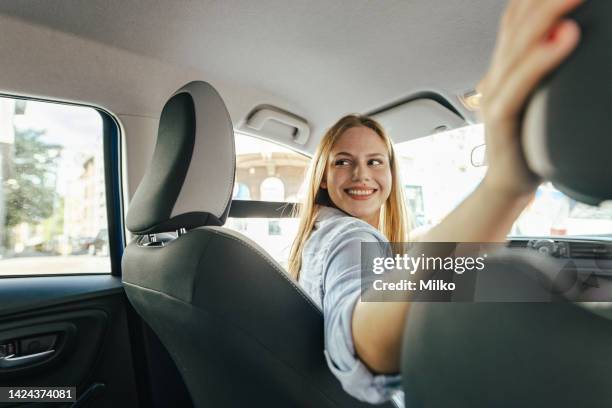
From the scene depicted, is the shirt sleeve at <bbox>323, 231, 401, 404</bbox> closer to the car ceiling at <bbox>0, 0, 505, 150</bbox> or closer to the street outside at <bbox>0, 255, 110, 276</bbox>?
the car ceiling at <bbox>0, 0, 505, 150</bbox>

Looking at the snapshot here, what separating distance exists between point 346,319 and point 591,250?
805 millimetres

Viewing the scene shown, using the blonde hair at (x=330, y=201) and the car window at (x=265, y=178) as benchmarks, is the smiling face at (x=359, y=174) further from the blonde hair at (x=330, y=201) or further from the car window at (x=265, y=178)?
the car window at (x=265, y=178)

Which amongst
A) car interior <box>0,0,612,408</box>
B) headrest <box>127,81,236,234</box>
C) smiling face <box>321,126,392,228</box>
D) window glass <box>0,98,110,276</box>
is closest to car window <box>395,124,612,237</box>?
car interior <box>0,0,612,408</box>

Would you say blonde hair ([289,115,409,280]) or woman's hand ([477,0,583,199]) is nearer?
woman's hand ([477,0,583,199])

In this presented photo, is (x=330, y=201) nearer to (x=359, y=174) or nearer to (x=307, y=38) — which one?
(x=359, y=174)

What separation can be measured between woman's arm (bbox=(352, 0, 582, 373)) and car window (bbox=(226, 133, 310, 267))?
1.37 meters

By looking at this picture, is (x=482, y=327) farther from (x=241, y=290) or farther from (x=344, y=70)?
(x=344, y=70)

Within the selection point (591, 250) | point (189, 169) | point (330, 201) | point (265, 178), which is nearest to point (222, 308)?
point (189, 169)

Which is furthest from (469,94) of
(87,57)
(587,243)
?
(87,57)

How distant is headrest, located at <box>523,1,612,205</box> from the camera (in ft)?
0.92

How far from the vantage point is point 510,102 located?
31 centimetres

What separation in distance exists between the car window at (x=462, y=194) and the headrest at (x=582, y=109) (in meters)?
0.05

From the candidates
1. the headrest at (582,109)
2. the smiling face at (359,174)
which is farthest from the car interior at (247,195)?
the smiling face at (359,174)

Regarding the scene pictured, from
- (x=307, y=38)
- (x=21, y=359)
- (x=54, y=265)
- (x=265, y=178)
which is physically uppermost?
(x=307, y=38)
